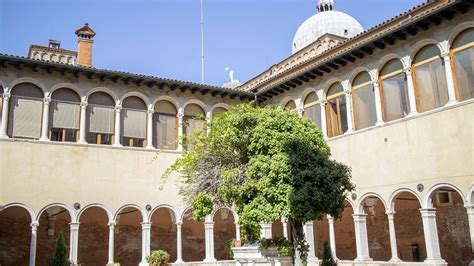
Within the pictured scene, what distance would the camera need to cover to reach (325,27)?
43531 mm

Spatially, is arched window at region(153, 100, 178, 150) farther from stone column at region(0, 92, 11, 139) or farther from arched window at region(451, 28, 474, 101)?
arched window at region(451, 28, 474, 101)

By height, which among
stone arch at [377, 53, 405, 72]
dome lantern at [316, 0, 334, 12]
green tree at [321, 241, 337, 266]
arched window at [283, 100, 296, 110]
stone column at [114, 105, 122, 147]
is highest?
dome lantern at [316, 0, 334, 12]

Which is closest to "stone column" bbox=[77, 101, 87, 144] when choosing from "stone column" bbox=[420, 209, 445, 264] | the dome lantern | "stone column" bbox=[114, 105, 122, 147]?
"stone column" bbox=[114, 105, 122, 147]

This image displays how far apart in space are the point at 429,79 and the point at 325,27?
29.4 metres

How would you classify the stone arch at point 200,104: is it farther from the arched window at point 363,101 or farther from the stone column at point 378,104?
the stone column at point 378,104

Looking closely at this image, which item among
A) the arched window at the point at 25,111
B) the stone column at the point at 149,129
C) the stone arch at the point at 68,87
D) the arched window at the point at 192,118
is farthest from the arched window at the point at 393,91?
the arched window at the point at 25,111

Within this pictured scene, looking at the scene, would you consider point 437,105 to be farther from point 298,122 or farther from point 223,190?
point 223,190

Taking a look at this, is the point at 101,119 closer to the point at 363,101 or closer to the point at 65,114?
the point at 65,114

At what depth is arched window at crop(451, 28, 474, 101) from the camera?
14.0 meters

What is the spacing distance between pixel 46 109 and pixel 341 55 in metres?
10.9

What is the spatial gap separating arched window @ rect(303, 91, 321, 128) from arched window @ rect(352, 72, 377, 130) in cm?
179

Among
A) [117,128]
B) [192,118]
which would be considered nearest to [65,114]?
[117,128]

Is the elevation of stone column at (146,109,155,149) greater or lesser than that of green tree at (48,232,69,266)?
greater

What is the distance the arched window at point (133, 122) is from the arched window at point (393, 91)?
932cm
